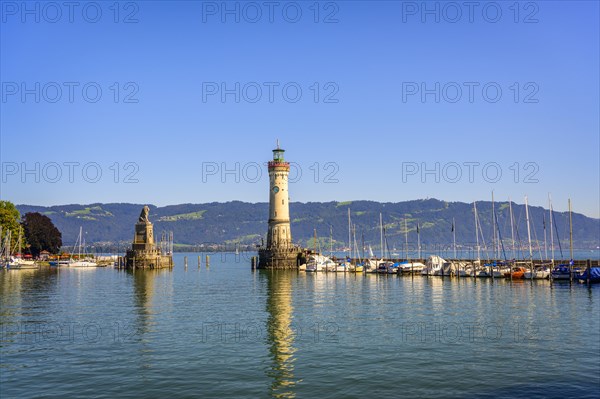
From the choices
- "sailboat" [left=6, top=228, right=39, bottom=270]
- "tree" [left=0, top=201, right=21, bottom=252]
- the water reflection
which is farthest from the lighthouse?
"tree" [left=0, top=201, right=21, bottom=252]

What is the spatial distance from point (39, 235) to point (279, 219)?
7707cm

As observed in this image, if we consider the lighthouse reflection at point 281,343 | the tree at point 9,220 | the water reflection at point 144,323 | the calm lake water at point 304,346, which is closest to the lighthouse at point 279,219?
the water reflection at point 144,323

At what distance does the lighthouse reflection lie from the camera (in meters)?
27.9

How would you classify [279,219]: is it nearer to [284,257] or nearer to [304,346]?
[284,257]

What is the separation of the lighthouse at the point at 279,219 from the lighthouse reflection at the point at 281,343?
53.2 m

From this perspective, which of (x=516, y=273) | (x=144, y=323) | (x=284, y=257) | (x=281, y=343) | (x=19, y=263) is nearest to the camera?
(x=281, y=343)

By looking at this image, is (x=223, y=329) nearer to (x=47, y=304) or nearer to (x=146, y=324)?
(x=146, y=324)

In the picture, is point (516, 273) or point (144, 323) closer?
point (144, 323)

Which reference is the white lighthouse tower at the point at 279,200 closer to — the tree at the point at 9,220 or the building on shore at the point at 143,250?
the building on shore at the point at 143,250

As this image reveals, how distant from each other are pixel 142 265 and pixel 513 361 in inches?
4361

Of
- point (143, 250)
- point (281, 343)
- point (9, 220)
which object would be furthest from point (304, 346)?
point (9, 220)

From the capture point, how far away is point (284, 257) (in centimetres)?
12650

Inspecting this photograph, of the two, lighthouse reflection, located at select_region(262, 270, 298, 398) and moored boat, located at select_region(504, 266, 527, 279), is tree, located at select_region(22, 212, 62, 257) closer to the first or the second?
lighthouse reflection, located at select_region(262, 270, 298, 398)

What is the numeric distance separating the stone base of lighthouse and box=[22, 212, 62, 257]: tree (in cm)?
7171
